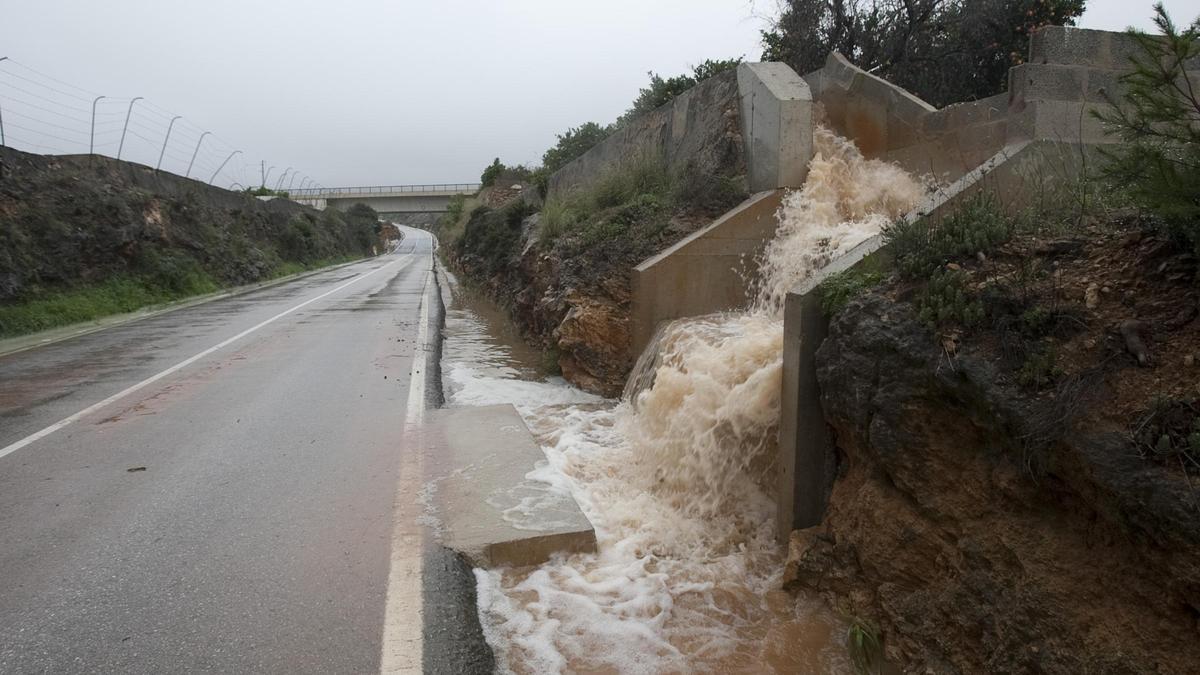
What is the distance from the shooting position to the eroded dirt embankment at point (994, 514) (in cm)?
297

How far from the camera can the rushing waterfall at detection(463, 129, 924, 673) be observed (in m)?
4.13

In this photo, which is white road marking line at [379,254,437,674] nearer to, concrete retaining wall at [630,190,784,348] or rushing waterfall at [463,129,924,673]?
rushing waterfall at [463,129,924,673]

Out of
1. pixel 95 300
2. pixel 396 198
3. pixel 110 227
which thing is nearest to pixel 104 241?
pixel 110 227

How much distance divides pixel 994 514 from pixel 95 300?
1995cm

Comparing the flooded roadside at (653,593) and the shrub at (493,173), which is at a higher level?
the shrub at (493,173)

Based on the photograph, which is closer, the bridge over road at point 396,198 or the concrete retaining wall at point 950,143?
the concrete retaining wall at point 950,143

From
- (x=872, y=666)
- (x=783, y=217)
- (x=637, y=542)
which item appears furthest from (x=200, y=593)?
(x=783, y=217)

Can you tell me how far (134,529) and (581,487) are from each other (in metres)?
3.30

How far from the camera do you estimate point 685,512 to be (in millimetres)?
5957

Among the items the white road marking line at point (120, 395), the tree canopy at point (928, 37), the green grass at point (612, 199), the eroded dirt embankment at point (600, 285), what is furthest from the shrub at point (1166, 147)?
the tree canopy at point (928, 37)

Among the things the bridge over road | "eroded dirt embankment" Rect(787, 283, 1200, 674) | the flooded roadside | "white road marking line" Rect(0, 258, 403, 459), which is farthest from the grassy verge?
the bridge over road

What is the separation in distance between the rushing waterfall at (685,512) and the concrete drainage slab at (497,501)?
0.14 metres

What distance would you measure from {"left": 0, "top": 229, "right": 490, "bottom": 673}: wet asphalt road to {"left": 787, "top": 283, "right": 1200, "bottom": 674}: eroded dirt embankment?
7.66ft

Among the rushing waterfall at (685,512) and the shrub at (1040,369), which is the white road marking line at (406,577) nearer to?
the rushing waterfall at (685,512)
